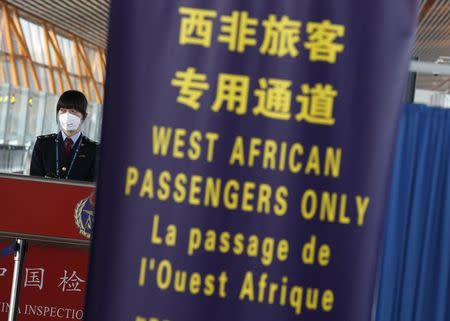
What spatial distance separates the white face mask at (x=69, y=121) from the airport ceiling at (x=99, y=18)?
1350cm

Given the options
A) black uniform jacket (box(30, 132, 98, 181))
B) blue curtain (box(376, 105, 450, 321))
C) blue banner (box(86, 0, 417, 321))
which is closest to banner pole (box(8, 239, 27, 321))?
black uniform jacket (box(30, 132, 98, 181))

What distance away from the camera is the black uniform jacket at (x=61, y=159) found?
5.73 m

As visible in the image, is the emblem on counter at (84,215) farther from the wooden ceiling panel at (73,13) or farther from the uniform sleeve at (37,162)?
the wooden ceiling panel at (73,13)

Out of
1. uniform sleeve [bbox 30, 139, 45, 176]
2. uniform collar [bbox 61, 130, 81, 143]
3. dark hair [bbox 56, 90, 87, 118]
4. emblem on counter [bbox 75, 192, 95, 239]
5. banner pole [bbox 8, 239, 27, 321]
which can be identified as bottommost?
banner pole [bbox 8, 239, 27, 321]

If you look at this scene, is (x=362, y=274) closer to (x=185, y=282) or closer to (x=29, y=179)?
(x=185, y=282)

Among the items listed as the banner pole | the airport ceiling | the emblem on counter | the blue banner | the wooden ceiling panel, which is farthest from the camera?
the wooden ceiling panel

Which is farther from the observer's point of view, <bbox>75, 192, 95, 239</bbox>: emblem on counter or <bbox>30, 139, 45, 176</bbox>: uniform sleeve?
<bbox>30, 139, 45, 176</bbox>: uniform sleeve

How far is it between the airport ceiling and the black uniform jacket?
44.6ft

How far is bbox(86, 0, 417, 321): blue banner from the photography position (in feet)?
8.61

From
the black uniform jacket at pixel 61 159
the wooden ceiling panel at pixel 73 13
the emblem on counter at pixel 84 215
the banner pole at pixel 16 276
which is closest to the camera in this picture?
the banner pole at pixel 16 276

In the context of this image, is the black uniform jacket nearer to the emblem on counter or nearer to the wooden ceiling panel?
the emblem on counter

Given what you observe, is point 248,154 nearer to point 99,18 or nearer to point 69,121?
point 69,121

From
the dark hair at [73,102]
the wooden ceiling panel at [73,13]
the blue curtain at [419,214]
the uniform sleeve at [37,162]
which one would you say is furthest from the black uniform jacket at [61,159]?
the wooden ceiling panel at [73,13]

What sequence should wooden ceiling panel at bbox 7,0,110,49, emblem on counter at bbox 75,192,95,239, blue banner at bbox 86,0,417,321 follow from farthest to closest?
wooden ceiling panel at bbox 7,0,110,49
emblem on counter at bbox 75,192,95,239
blue banner at bbox 86,0,417,321
